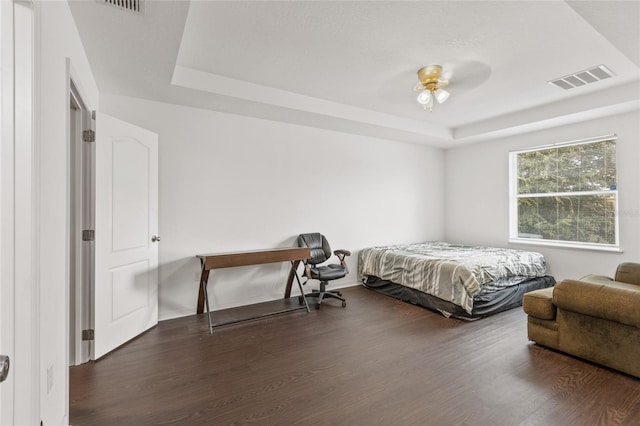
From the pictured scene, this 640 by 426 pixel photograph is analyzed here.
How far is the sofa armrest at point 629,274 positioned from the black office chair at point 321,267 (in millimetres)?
2807

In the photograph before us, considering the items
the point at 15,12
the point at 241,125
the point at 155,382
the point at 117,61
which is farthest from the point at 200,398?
the point at 241,125

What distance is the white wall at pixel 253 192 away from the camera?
3.42 meters

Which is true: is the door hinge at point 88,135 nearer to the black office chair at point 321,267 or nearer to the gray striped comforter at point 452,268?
the black office chair at point 321,267

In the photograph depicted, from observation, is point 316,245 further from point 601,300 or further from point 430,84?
point 601,300

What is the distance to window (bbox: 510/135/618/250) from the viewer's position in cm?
405

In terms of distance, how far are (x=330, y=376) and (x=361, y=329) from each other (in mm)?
962

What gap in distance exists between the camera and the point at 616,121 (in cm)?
391

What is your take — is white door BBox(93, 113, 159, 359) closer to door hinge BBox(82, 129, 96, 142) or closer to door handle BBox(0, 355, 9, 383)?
door hinge BBox(82, 129, 96, 142)

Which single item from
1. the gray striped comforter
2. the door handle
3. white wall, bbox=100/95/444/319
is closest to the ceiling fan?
white wall, bbox=100/95/444/319

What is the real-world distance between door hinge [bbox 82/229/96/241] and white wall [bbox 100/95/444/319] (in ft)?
2.96

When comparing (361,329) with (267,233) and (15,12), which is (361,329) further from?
(15,12)

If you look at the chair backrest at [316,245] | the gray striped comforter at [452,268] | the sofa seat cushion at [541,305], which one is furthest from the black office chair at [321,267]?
the sofa seat cushion at [541,305]

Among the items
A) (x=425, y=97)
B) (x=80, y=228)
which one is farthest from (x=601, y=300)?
(x=80, y=228)

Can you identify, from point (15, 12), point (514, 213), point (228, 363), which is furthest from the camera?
point (514, 213)
